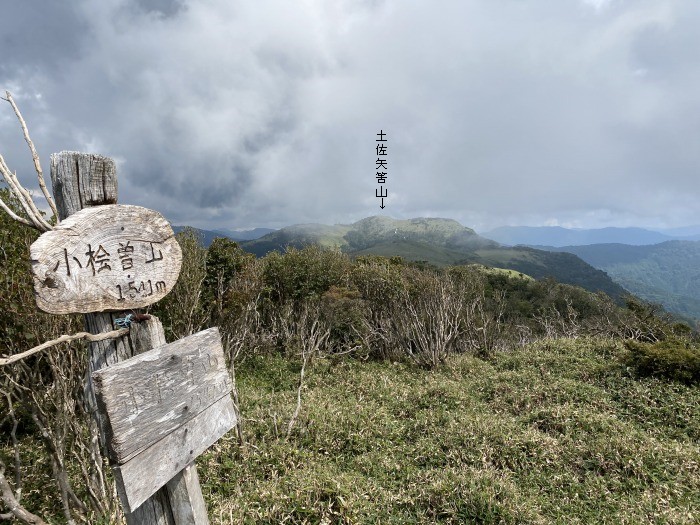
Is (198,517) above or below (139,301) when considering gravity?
below

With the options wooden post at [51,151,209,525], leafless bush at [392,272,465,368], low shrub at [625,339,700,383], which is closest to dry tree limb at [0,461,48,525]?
wooden post at [51,151,209,525]

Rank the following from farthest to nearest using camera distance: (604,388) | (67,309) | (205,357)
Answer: (604,388), (205,357), (67,309)

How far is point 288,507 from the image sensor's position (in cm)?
520

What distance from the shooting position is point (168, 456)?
184 centimetres

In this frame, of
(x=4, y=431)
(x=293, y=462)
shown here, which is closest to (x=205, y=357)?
(x=293, y=462)

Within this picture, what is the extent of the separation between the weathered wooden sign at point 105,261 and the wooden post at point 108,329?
16 cm

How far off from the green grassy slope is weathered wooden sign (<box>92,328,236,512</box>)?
3615 millimetres

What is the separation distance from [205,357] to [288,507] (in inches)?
166

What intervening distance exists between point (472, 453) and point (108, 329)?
713cm

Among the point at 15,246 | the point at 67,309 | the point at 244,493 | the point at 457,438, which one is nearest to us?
the point at 67,309

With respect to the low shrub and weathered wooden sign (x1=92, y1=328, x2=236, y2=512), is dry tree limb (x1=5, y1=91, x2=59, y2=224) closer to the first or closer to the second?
weathered wooden sign (x1=92, y1=328, x2=236, y2=512)

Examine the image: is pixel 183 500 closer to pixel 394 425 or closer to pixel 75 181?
pixel 75 181

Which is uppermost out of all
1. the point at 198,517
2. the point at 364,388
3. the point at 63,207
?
the point at 63,207

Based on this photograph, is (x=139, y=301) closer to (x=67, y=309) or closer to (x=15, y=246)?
(x=67, y=309)
